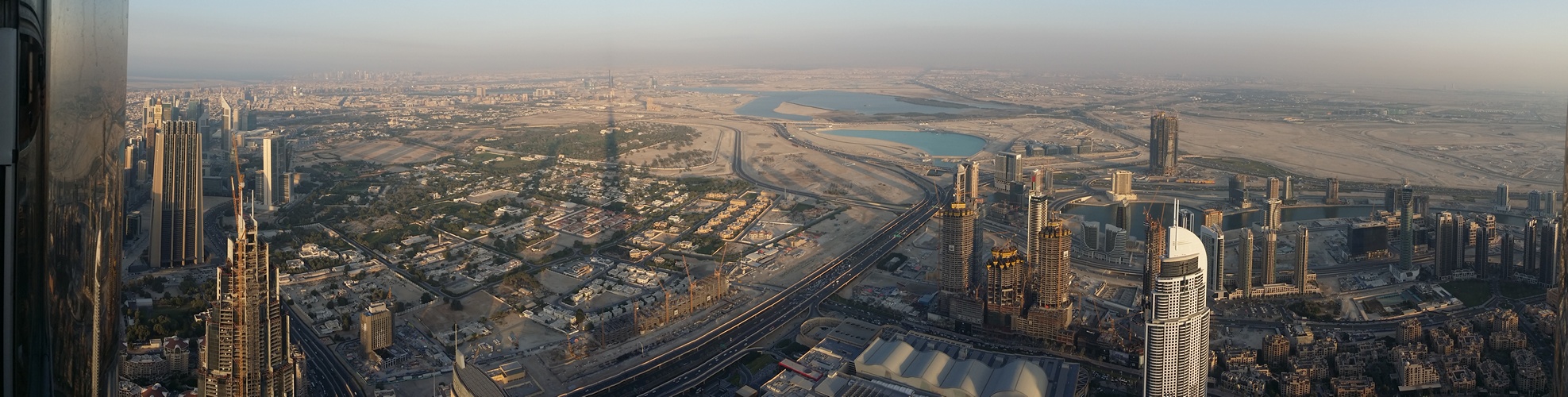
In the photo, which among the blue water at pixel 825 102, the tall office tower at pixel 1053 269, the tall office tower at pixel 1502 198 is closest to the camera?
the tall office tower at pixel 1053 269

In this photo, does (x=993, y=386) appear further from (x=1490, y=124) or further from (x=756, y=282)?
(x=1490, y=124)

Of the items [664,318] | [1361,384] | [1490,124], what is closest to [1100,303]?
[1361,384]

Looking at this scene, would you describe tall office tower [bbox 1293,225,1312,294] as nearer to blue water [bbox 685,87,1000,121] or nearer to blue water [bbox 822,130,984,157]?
blue water [bbox 822,130,984,157]

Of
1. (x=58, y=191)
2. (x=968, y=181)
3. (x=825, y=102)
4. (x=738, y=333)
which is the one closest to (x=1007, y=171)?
(x=968, y=181)

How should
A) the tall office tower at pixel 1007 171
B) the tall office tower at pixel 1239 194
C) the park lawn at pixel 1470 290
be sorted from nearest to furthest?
the park lawn at pixel 1470 290 → the tall office tower at pixel 1239 194 → the tall office tower at pixel 1007 171

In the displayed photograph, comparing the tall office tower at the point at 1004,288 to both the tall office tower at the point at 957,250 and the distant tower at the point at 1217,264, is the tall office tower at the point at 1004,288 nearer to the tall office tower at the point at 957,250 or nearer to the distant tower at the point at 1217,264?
the tall office tower at the point at 957,250

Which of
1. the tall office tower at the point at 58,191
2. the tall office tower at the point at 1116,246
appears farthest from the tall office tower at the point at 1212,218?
the tall office tower at the point at 58,191
